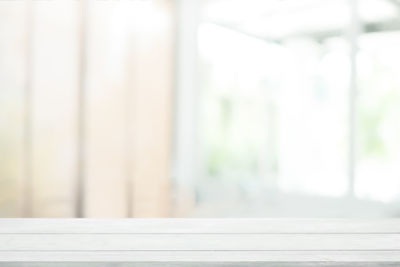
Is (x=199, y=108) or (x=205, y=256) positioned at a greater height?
(x=199, y=108)

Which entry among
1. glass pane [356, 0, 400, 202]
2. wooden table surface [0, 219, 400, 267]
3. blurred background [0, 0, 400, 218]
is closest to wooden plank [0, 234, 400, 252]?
wooden table surface [0, 219, 400, 267]

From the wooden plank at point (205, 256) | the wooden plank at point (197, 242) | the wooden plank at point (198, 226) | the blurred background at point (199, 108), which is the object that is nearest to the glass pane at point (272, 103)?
the blurred background at point (199, 108)

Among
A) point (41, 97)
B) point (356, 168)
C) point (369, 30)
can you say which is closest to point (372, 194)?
point (356, 168)

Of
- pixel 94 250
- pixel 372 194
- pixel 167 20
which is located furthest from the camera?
pixel 167 20

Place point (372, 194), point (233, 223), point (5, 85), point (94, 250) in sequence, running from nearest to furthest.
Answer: point (94, 250) → point (233, 223) → point (5, 85) → point (372, 194)

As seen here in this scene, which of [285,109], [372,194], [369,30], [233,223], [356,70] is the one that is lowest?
[372,194]

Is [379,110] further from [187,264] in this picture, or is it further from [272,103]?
[187,264]

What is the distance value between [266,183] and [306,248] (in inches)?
102

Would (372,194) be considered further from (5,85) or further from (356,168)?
(5,85)

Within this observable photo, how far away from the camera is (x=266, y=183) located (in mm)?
3447

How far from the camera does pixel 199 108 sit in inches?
137

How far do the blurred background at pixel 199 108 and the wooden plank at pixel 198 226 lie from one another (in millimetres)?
1753

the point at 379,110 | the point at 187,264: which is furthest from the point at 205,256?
the point at 379,110

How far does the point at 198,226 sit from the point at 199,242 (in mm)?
170
